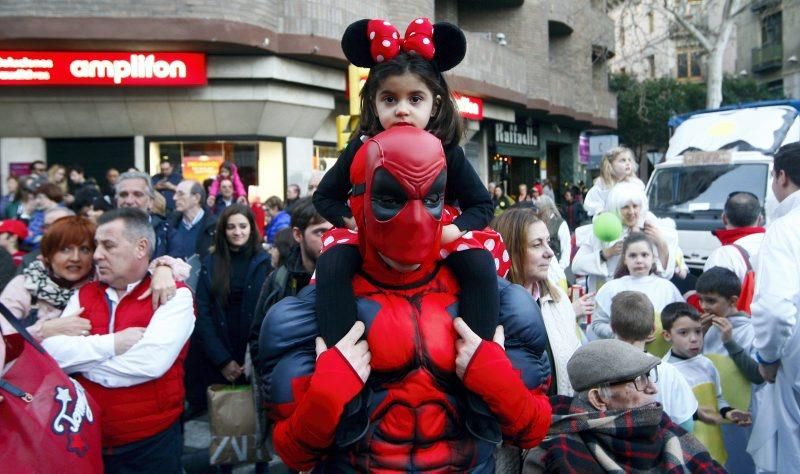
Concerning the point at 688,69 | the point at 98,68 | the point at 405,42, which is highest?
the point at 688,69

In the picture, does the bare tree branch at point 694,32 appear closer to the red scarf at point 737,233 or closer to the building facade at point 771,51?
the red scarf at point 737,233

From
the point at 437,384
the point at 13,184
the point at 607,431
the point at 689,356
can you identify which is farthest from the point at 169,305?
the point at 13,184

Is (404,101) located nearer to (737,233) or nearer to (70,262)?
(70,262)

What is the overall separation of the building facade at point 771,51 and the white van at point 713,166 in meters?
35.2

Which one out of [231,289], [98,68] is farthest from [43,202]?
[98,68]

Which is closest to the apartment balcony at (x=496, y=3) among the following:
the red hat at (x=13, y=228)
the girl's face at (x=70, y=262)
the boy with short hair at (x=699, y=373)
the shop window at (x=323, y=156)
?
the shop window at (x=323, y=156)

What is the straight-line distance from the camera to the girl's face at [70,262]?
3.83m

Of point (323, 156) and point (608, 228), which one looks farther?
point (323, 156)

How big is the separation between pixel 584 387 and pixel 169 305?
6.89 ft

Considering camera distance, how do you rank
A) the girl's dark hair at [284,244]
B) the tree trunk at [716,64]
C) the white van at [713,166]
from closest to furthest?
the girl's dark hair at [284,244]
the white van at [713,166]
the tree trunk at [716,64]

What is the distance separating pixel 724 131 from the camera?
37.3ft

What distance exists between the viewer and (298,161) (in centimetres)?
1619

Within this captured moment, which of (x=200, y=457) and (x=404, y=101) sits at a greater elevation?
(x=404, y=101)

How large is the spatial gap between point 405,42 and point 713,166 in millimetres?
9858
